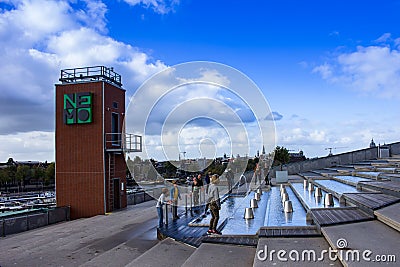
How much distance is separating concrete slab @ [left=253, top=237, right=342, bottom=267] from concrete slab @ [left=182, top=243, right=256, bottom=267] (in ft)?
1.01

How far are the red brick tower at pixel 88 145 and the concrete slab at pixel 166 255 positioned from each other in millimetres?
13246

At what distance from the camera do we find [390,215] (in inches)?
245

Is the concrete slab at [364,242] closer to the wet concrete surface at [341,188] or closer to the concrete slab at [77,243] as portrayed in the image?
the wet concrete surface at [341,188]

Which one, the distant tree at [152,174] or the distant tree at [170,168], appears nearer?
the distant tree at [170,168]

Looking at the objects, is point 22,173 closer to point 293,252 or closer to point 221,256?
point 221,256

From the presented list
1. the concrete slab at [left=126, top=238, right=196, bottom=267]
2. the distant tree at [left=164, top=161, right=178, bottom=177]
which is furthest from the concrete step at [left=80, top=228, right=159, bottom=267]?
the distant tree at [left=164, top=161, right=178, bottom=177]

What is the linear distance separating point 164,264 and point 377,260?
3955 mm

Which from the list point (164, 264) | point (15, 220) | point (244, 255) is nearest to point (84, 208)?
point (15, 220)

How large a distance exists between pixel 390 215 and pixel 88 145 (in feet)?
59.4

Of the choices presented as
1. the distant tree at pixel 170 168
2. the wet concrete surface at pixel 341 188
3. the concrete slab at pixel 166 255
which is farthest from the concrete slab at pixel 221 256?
the distant tree at pixel 170 168

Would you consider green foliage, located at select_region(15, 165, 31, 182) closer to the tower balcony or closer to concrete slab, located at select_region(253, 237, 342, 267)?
the tower balcony

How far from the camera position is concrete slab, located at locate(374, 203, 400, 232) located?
18.9 feet

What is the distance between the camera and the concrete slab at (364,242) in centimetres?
450

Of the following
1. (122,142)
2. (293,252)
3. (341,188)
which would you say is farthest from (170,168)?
(122,142)
